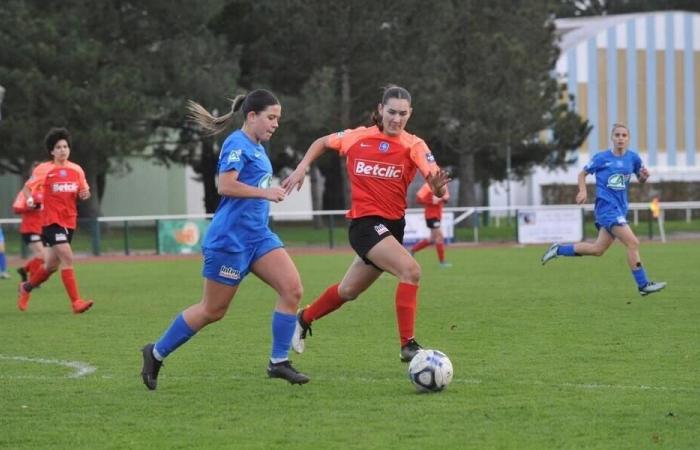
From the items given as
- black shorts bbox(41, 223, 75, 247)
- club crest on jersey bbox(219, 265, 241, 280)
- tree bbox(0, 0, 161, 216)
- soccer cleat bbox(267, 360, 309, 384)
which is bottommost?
soccer cleat bbox(267, 360, 309, 384)

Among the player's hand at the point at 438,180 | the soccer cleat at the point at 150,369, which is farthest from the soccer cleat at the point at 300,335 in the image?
the player's hand at the point at 438,180

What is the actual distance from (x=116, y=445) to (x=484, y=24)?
37.7 m

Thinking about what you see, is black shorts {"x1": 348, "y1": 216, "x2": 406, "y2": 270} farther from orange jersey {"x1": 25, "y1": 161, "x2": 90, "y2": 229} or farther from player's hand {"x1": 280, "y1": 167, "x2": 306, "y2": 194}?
orange jersey {"x1": 25, "y1": 161, "x2": 90, "y2": 229}

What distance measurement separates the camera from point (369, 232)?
9867 millimetres

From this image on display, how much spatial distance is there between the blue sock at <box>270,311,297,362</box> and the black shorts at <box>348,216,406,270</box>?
3.84 ft

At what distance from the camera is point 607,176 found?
15938 millimetres

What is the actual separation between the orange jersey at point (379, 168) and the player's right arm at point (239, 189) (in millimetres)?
1591

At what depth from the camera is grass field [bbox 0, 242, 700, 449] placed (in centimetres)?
711

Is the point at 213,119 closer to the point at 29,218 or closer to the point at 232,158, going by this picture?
the point at 232,158

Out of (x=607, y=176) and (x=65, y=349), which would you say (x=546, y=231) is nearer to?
(x=607, y=176)

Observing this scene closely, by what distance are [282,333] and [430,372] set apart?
1.13 metres

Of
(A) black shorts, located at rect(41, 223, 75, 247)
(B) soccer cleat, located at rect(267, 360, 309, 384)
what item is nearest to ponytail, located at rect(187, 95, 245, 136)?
(B) soccer cleat, located at rect(267, 360, 309, 384)

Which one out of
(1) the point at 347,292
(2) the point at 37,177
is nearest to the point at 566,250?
(2) the point at 37,177

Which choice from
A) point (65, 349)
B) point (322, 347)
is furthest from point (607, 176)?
point (65, 349)
